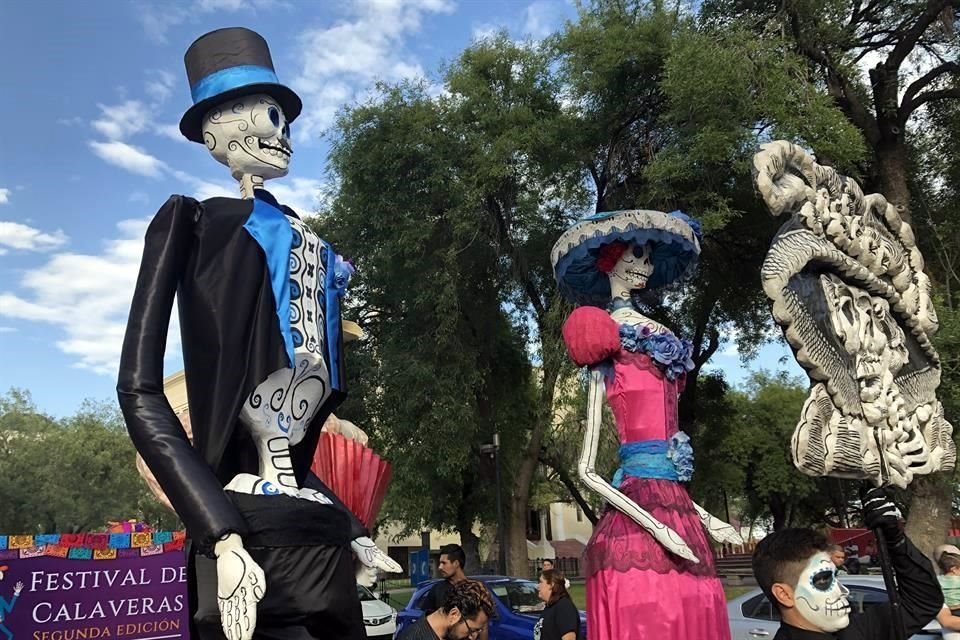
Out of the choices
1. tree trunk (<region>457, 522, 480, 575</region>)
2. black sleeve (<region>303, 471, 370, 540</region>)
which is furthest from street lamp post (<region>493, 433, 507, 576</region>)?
black sleeve (<region>303, 471, 370, 540</region>)

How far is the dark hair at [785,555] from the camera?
2.40 m

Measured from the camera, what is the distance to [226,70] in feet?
8.20

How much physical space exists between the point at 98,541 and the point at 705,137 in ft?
23.6

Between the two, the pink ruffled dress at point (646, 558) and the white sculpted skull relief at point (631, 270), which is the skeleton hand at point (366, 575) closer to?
the pink ruffled dress at point (646, 558)

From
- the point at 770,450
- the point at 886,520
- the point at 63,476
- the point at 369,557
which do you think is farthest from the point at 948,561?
the point at 63,476

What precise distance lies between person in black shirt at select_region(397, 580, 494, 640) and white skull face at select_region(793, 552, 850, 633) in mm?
1783

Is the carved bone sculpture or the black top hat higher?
the black top hat

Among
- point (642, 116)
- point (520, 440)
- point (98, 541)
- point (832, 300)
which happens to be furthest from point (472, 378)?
point (832, 300)

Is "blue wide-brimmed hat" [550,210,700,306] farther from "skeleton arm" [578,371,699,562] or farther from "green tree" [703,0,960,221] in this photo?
"green tree" [703,0,960,221]

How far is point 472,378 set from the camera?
40.2 feet

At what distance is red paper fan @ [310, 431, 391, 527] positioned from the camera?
9.28 ft

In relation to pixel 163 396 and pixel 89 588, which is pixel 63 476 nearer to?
pixel 89 588

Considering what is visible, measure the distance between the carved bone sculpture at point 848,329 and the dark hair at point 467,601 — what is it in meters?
1.60

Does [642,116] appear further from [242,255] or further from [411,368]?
[242,255]
